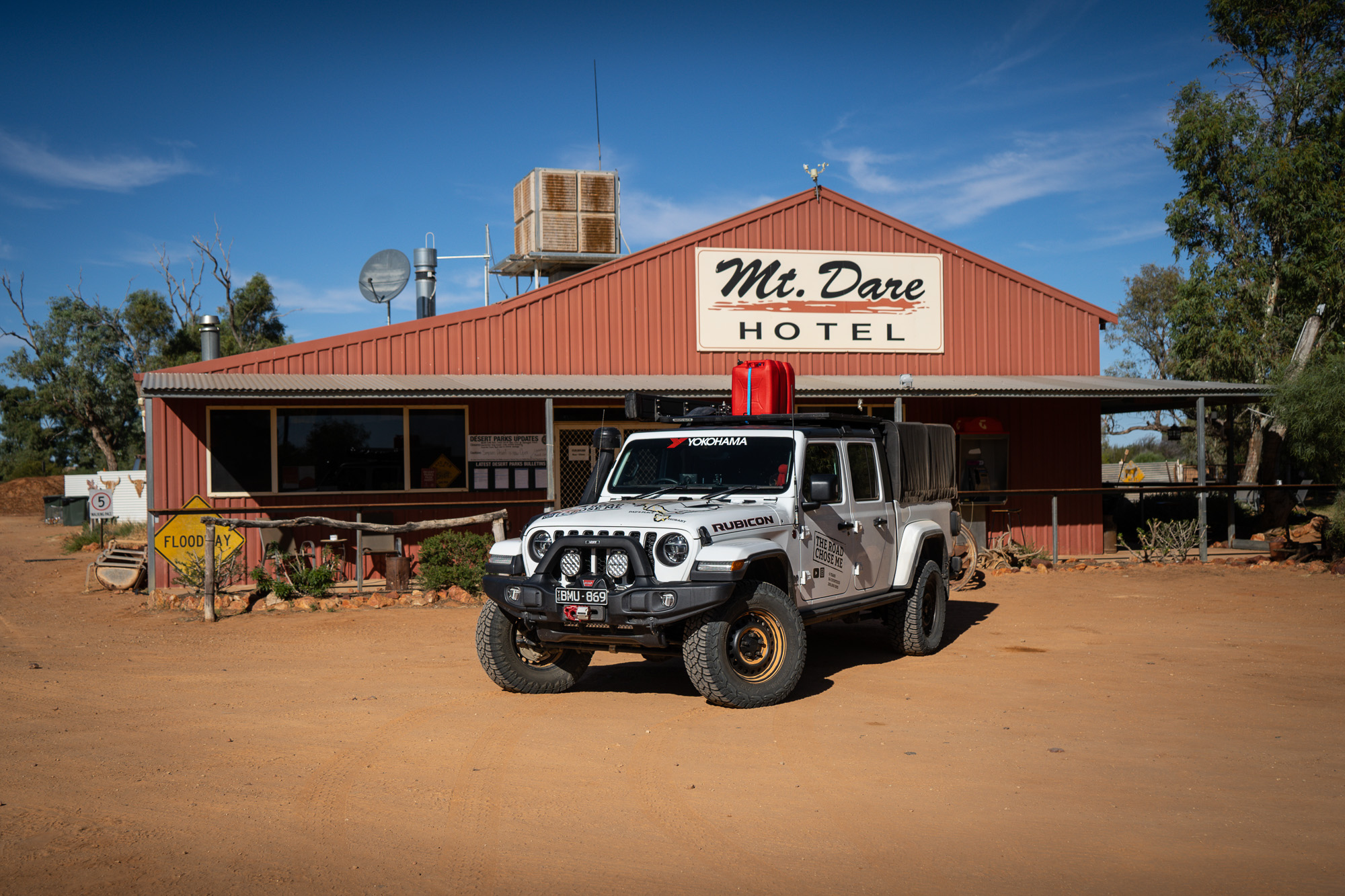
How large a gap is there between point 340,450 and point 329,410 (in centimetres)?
60

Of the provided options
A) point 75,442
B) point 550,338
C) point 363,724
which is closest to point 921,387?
point 550,338

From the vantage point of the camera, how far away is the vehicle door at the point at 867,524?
26.6 feet

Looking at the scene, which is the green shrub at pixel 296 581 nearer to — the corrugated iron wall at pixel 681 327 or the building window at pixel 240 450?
the building window at pixel 240 450

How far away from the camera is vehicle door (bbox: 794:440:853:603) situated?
7.45m

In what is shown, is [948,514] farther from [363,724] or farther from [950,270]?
[950,270]

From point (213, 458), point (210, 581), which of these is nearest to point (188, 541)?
point (210, 581)

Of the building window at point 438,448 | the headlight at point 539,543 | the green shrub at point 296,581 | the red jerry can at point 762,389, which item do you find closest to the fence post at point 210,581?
the green shrub at point 296,581

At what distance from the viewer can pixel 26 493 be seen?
45.5 metres

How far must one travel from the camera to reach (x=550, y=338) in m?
16.4

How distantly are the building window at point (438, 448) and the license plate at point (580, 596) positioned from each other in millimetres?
9577

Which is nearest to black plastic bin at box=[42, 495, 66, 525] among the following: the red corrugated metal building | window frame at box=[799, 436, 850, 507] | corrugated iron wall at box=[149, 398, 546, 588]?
the red corrugated metal building

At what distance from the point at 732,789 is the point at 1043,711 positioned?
264cm

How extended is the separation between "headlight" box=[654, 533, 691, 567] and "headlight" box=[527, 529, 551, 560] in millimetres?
769

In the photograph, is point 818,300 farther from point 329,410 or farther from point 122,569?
point 122,569
